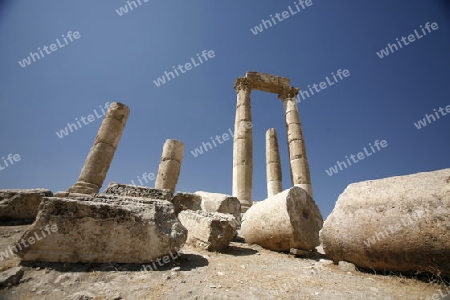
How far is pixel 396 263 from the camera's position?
2.85 meters

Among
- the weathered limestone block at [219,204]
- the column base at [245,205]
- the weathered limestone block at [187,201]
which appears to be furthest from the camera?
the column base at [245,205]

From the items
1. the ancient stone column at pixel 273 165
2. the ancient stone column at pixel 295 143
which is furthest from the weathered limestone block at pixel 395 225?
the ancient stone column at pixel 273 165

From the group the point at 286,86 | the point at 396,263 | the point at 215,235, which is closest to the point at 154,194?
the point at 215,235

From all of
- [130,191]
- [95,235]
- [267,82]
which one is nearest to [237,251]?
[130,191]

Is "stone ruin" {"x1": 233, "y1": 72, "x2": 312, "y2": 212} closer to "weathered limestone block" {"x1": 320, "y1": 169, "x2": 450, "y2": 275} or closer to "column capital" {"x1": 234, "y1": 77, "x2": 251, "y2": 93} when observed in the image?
"column capital" {"x1": 234, "y1": 77, "x2": 251, "y2": 93}

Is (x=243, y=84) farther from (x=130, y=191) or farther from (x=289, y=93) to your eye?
(x=130, y=191)

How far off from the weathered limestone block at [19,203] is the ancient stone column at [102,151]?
13.1 ft

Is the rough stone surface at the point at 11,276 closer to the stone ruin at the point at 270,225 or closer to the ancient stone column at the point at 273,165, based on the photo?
the stone ruin at the point at 270,225

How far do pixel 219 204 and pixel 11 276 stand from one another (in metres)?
4.93

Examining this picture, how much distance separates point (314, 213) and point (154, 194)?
344 centimetres

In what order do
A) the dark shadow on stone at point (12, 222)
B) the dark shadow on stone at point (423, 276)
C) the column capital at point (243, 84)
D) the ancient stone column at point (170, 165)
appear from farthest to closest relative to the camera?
the column capital at point (243, 84) < the ancient stone column at point (170, 165) < the dark shadow on stone at point (12, 222) < the dark shadow on stone at point (423, 276)

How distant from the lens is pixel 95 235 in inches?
114

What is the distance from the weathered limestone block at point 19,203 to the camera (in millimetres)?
4348

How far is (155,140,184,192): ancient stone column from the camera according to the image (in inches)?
398
